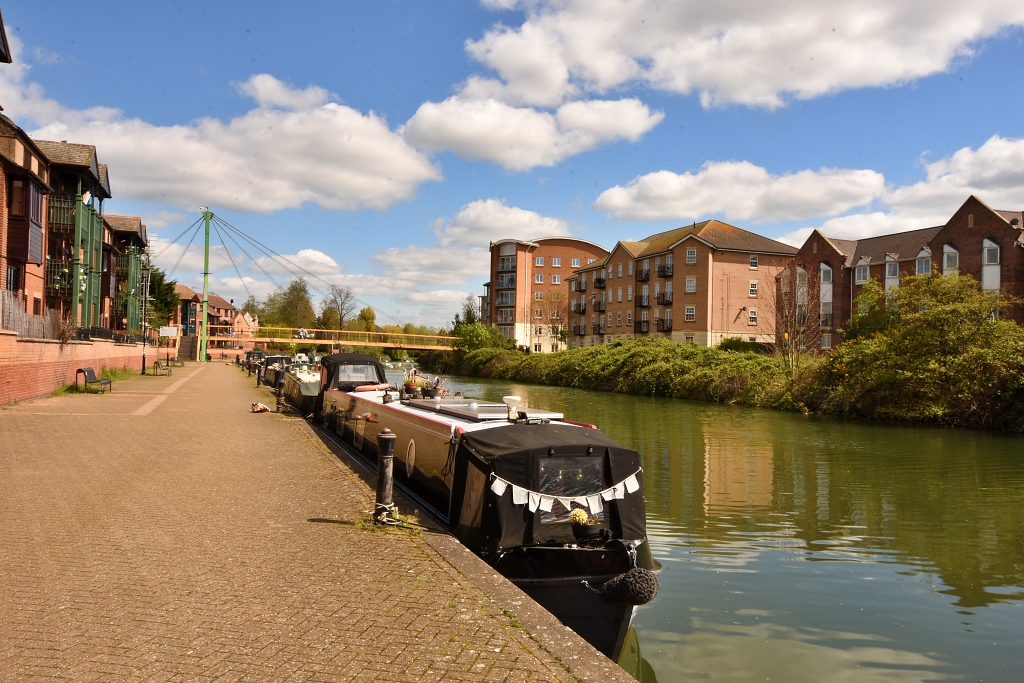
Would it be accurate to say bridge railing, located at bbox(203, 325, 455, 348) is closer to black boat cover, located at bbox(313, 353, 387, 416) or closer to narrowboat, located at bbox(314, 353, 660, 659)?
black boat cover, located at bbox(313, 353, 387, 416)

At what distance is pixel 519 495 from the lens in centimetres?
636

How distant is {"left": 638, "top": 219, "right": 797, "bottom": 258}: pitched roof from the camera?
58.7m

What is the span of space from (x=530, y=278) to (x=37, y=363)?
7137 cm

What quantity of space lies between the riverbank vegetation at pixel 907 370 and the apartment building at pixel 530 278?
4753 cm

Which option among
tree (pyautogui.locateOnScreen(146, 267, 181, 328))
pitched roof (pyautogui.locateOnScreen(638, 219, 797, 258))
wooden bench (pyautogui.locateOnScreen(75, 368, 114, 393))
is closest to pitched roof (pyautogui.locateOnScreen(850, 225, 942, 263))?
pitched roof (pyautogui.locateOnScreen(638, 219, 797, 258))

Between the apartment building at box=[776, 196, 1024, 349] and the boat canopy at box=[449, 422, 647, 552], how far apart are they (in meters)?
35.5

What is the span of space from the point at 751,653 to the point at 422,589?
2902mm

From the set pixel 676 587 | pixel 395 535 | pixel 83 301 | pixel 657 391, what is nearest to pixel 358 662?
pixel 395 535

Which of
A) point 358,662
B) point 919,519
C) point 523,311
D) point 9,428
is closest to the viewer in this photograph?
point 358,662

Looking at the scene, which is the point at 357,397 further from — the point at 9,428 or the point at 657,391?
the point at 657,391

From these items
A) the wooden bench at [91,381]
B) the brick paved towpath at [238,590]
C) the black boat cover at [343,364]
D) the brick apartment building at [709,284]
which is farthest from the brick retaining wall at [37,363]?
the brick apartment building at [709,284]

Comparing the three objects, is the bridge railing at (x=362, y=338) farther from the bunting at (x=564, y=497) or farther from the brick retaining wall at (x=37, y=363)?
the bunting at (x=564, y=497)

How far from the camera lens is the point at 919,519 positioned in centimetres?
1141

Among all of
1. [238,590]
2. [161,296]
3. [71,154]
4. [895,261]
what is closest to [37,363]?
[238,590]
